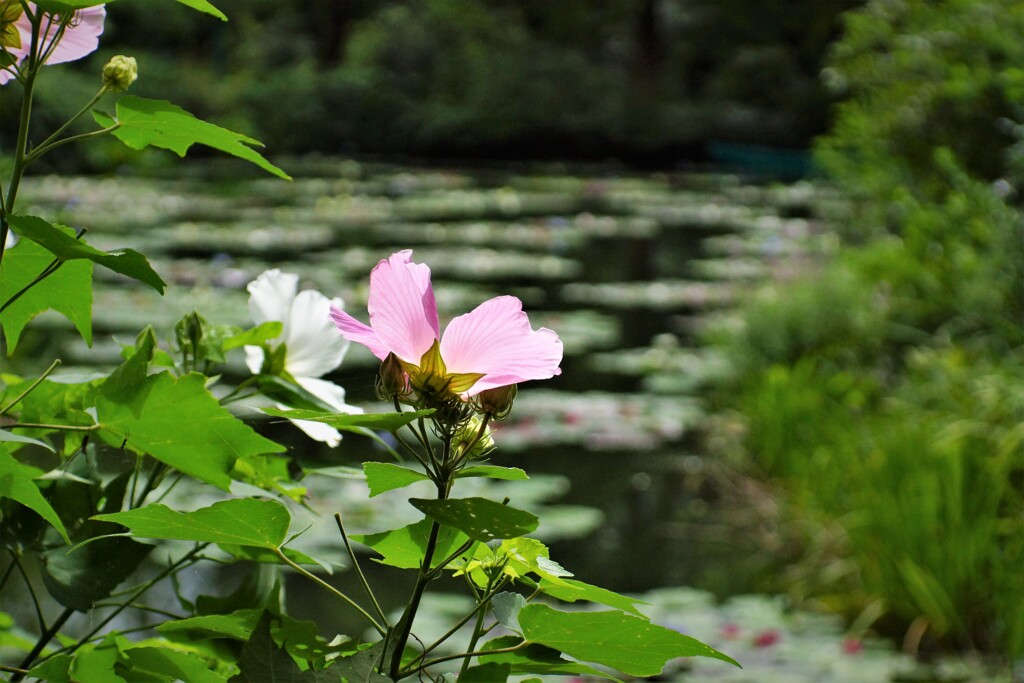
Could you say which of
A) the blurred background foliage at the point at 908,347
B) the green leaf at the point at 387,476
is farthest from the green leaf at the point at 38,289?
the blurred background foliage at the point at 908,347

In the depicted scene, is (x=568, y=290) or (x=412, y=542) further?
(x=568, y=290)

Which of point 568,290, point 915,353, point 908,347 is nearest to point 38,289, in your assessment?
point 915,353

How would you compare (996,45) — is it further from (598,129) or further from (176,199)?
(598,129)

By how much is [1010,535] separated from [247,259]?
3782 millimetres

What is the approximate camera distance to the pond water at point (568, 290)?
242 centimetres

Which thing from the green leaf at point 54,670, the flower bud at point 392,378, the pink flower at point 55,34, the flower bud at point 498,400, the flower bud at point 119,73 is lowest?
the green leaf at point 54,670

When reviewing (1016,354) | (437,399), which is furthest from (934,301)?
(437,399)

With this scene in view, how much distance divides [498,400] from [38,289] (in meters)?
0.19

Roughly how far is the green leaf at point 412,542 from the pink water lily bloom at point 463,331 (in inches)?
2.2

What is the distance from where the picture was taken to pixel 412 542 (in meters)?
0.38

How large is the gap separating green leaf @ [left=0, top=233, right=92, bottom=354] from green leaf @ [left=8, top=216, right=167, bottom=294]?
0.18 ft

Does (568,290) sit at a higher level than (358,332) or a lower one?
lower

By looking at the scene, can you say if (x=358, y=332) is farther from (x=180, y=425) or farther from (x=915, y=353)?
(x=915, y=353)

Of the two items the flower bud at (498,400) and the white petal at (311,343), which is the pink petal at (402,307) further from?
the white petal at (311,343)
